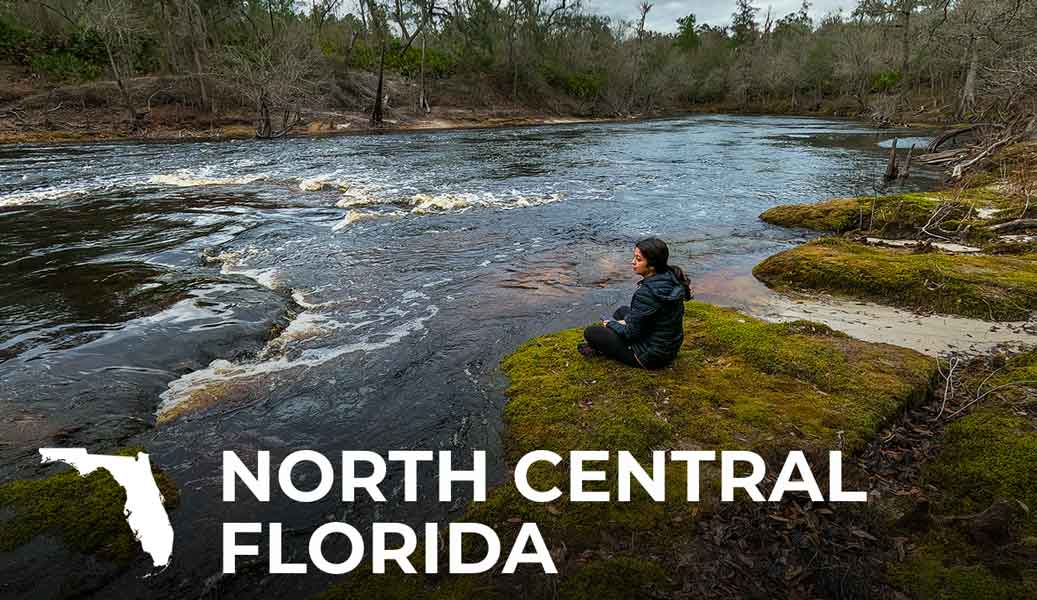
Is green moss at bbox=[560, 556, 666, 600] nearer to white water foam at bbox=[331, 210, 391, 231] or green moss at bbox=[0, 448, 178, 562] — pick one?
green moss at bbox=[0, 448, 178, 562]

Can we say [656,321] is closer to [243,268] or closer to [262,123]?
[243,268]

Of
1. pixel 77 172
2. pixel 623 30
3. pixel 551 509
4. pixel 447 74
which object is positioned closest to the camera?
pixel 551 509

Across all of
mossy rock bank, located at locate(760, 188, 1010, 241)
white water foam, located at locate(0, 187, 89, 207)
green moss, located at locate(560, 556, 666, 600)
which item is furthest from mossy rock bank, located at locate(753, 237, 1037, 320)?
white water foam, located at locate(0, 187, 89, 207)

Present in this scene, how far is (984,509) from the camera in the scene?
356cm

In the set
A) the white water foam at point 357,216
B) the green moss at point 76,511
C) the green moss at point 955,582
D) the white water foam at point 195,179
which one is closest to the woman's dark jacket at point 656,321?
the green moss at point 955,582

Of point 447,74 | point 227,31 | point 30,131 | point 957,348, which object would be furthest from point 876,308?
point 447,74

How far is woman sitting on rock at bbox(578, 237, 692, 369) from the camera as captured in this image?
16.7 ft

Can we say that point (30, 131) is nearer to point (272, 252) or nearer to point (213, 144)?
point (213, 144)

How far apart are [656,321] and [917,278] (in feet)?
15.9

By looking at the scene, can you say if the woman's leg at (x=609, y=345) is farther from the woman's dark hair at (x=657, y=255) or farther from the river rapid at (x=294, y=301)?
the woman's dark hair at (x=657, y=255)

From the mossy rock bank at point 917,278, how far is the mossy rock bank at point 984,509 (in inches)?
104

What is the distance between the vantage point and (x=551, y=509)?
149 inches

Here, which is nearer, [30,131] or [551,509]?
[551,509]

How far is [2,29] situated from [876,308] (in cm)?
6201
